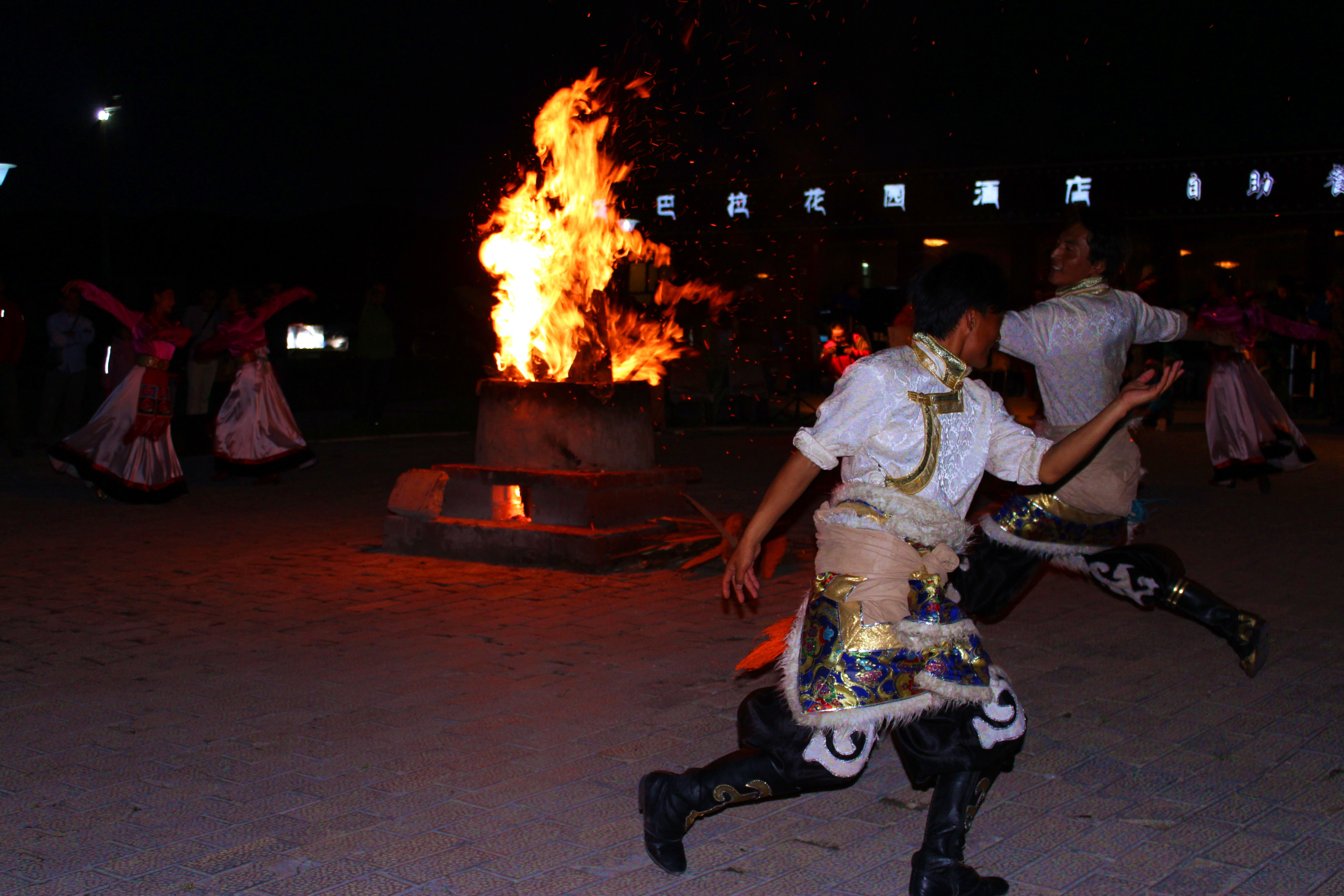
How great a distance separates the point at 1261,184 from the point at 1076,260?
22.3m

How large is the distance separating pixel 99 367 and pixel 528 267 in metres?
16.4

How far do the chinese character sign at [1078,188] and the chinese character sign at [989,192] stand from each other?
1.43m

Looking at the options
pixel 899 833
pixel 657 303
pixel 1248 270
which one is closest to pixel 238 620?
pixel 899 833

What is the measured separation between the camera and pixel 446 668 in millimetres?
5332


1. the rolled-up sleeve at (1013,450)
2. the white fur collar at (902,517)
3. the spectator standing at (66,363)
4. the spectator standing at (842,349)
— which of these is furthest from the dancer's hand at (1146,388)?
the spectator standing at (66,363)

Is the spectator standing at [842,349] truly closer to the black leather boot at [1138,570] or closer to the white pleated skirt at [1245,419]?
the white pleated skirt at [1245,419]

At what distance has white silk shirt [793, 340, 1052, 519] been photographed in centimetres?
306

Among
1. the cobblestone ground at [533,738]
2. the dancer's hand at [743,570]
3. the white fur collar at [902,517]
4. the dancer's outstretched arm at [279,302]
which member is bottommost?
the cobblestone ground at [533,738]

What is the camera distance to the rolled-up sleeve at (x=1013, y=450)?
3.17m

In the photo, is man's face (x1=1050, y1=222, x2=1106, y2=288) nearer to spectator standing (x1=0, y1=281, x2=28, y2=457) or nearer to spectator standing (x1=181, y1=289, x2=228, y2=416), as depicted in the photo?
spectator standing (x1=181, y1=289, x2=228, y2=416)

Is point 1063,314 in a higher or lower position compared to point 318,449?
higher

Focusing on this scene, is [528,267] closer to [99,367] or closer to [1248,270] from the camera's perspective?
[99,367]

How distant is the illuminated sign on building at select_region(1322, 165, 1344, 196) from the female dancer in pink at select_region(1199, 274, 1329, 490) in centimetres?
1524

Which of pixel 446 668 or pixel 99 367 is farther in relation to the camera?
pixel 99 367
